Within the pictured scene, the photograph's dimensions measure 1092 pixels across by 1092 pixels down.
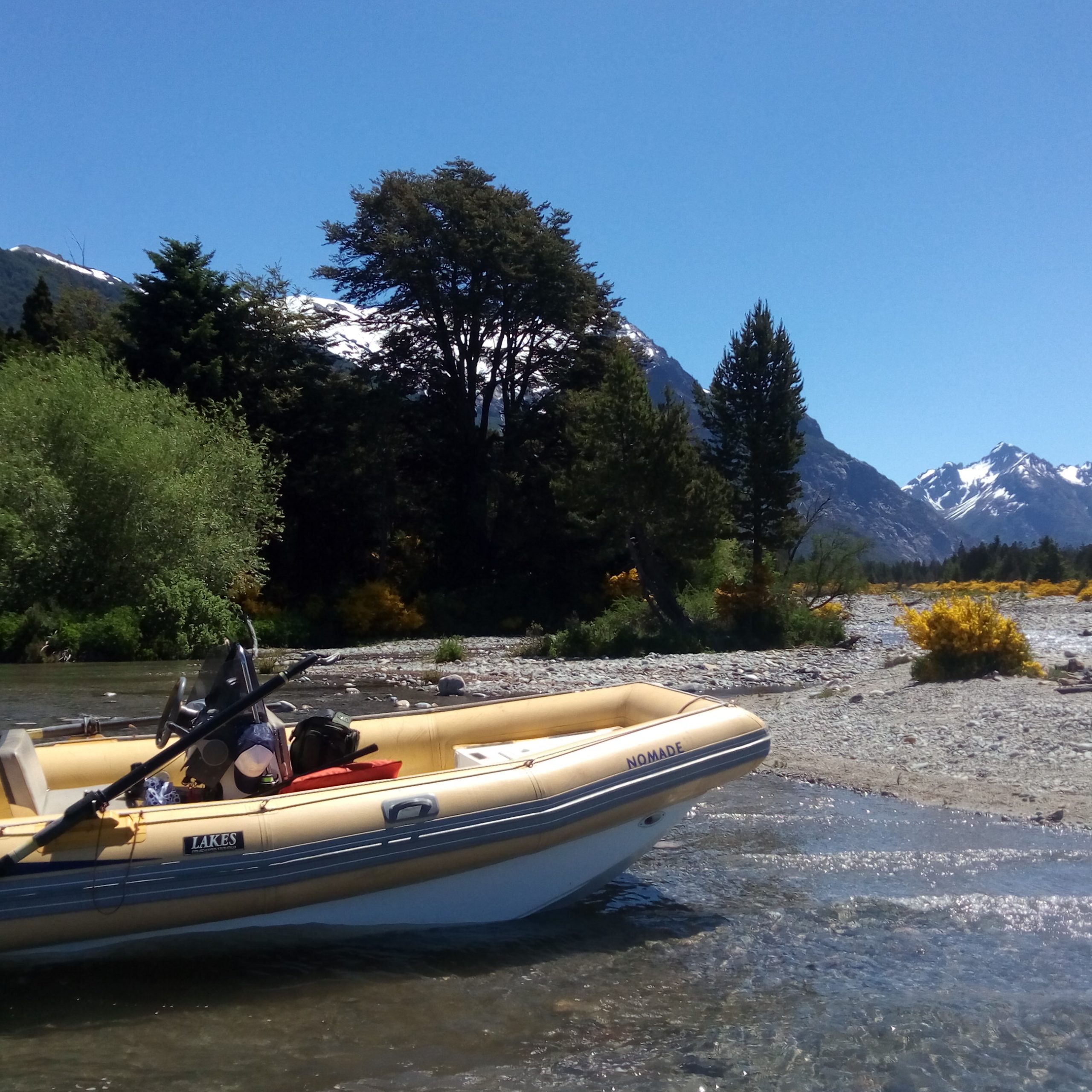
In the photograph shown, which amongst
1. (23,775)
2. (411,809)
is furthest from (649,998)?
(23,775)

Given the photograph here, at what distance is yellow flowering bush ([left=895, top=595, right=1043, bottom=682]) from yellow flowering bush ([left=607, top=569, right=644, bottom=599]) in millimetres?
16156

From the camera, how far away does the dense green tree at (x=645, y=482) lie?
22.5m

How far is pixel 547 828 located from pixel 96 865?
2229mm

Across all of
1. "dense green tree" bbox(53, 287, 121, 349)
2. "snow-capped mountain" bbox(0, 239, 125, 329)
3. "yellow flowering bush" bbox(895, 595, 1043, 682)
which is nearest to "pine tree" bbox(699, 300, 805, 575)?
"yellow flowering bush" bbox(895, 595, 1043, 682)

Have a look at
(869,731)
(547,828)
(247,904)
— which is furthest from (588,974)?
(869,731)

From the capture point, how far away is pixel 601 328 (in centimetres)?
3288

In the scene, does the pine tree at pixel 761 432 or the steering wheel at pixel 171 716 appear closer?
the steering wheel at pixel 171 716

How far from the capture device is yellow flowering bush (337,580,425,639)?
28297 millimetres

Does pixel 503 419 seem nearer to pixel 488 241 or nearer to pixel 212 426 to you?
pixel 488 241

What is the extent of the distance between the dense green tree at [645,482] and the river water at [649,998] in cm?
1596

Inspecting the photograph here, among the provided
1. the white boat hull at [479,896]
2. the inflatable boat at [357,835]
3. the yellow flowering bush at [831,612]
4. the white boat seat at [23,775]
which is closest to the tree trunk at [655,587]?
the yellow flowering bush at [831,612]

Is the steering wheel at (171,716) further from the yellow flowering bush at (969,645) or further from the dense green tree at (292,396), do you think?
the dense green tree at (292,396)

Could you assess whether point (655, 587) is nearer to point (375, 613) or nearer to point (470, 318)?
point (375, 613)

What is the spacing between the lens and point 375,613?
2862 centimetres
